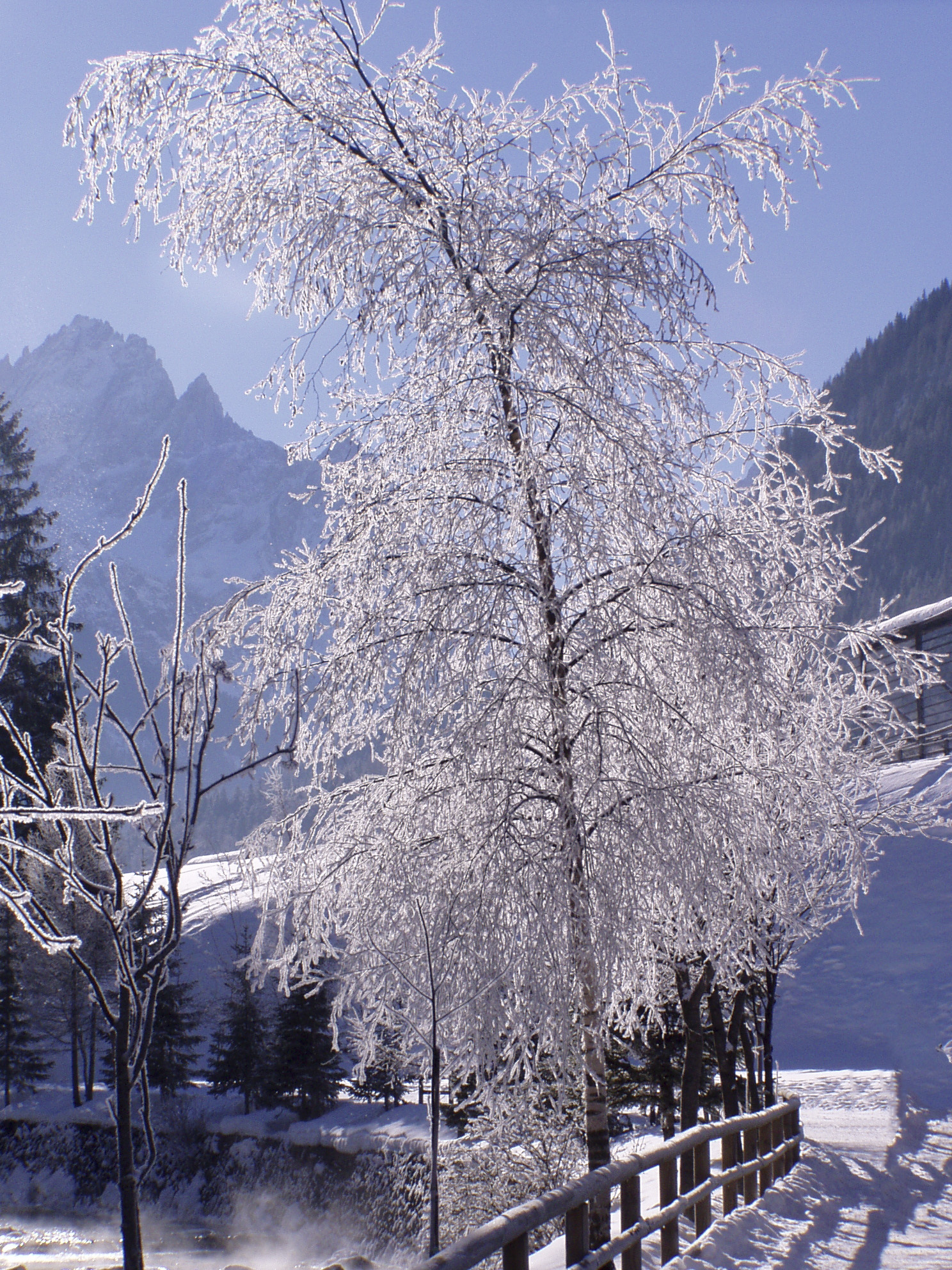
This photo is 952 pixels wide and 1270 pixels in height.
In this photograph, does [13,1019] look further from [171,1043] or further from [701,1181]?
[701,1181]

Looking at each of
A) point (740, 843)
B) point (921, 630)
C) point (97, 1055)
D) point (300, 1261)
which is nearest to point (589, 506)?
point (740, 843)

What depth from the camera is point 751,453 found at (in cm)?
525

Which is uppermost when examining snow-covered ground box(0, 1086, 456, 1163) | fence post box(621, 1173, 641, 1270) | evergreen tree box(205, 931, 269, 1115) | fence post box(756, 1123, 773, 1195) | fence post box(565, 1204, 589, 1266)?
fence post box(565, 1204, 589, 1266)

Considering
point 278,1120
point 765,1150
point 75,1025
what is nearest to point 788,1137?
point 765,1150

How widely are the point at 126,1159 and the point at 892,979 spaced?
21423mm

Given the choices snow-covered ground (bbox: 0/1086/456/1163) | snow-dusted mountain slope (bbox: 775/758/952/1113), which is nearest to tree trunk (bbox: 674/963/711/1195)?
snow-dusted mountain slope (bbox: 775/758/952/1113)

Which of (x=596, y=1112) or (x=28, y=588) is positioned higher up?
(x=28, y=588)

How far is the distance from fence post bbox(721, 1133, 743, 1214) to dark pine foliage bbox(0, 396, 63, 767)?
767 inches

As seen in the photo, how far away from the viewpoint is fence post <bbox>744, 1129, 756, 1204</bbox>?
7367 mm

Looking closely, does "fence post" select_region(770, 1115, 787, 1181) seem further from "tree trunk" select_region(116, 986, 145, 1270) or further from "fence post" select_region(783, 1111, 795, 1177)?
"tree trunk" select_region(116, 986, 145, 1270)

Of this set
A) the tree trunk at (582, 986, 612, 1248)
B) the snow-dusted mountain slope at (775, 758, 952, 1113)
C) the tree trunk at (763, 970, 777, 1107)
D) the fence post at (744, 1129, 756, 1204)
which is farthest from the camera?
the snow-dusted mountain slope at (775, 758, 952, 1113)

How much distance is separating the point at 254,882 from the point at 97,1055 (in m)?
35.7

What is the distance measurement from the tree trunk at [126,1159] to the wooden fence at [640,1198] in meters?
1.10

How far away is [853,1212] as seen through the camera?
7445 millimetres
